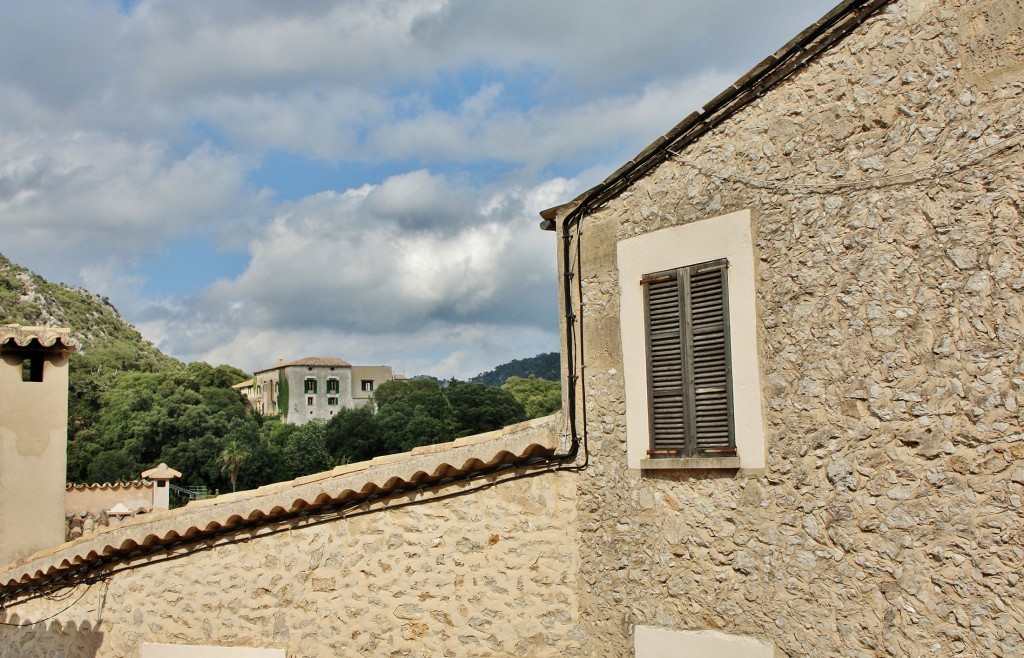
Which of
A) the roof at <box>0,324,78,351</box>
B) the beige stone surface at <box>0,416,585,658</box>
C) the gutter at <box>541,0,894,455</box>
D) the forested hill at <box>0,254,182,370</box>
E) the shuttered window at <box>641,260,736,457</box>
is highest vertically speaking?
the forested hill at <box>0,254,182,370</box>

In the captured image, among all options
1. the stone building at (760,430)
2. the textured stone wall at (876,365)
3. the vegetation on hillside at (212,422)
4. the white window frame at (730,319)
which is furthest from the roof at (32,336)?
the vegetation on hillside at (212,422)

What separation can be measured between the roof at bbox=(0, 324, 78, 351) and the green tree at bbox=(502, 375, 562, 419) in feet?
220

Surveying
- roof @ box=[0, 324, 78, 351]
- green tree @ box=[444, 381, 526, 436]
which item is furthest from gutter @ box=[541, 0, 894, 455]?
green tree @ box=[444, 381, 526, 436]

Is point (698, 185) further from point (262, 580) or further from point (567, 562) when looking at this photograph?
point (262, 580)

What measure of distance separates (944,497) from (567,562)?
9.41 feet

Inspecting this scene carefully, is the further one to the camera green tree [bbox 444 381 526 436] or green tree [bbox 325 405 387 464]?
green tree [bbox 444 381 526 436]

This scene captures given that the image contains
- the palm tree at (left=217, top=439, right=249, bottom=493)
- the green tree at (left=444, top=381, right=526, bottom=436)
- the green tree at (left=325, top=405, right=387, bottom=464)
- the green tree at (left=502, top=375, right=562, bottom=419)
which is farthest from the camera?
the green tree at (left=502, top=375, right=562, bottom=419)

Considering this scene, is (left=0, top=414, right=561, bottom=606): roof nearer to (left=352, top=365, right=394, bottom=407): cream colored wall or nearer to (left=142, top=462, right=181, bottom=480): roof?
(left=142, top=462, right=181, bottom=480): roof

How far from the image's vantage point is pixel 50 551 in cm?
951

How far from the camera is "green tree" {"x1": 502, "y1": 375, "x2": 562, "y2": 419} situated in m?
79.4

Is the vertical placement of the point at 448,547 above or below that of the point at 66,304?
below

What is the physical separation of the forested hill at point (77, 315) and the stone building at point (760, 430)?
252ft

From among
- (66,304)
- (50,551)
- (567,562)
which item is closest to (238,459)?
(66,304)

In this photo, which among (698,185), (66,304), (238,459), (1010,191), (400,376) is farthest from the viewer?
(400,376)
